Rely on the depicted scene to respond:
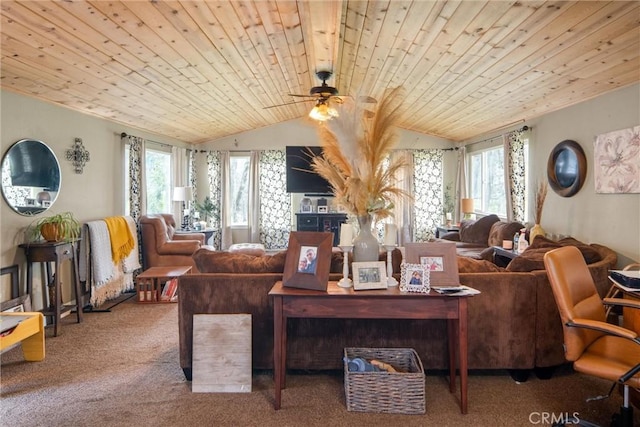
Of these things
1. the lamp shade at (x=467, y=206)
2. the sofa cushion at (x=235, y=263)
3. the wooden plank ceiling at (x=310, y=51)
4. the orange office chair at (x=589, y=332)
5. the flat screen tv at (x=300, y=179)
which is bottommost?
the orange office chair at (x=589, y=332)

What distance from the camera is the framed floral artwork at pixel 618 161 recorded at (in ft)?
11.0

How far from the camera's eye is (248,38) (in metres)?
3.56

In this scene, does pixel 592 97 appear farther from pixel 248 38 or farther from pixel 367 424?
pixel 367 424

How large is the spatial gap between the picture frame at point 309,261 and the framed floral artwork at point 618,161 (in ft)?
9.37

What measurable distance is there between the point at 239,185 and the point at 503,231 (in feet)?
16.6

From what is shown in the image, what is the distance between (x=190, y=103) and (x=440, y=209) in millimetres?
5250

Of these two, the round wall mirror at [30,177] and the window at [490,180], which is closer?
the round wall mirror at [30,177]

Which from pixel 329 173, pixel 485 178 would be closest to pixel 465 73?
pixel 329 173

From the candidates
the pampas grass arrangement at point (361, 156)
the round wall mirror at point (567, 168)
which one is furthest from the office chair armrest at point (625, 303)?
the round wall mirror at point (567, 168)

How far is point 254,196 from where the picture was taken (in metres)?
7.72

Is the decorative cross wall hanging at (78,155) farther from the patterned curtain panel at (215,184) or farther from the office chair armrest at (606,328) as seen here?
the office chair armrest at (606,328)

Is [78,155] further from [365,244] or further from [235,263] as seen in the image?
[365,244]

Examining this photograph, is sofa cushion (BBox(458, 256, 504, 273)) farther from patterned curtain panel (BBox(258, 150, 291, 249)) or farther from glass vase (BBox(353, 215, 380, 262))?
patterned curtain panel (BBox(258, 150, 291, 249))

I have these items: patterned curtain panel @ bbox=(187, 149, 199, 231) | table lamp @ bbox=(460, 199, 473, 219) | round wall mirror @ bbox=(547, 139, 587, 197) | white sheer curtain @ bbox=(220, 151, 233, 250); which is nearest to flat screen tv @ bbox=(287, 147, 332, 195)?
white sheer curtain @ bbox=(220, 151, 233, 250)
